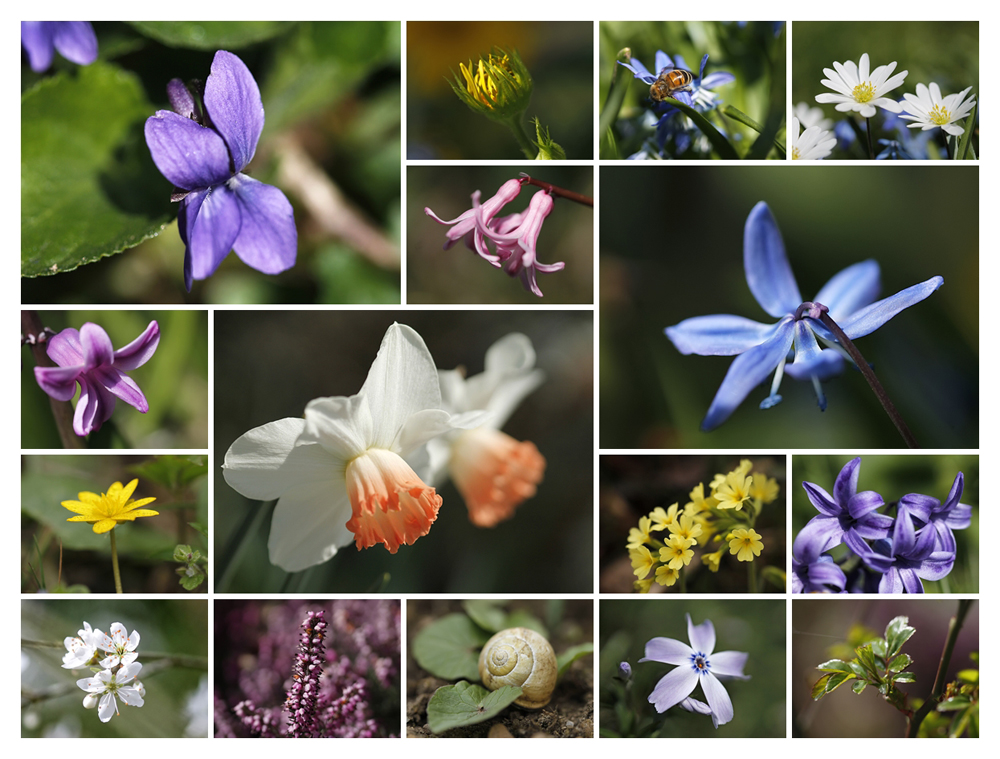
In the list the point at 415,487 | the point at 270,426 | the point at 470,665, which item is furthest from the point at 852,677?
the point at 270,426

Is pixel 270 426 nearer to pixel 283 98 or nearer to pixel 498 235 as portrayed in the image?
pixel 498 235

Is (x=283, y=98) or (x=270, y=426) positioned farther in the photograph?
(x=283, y=98)

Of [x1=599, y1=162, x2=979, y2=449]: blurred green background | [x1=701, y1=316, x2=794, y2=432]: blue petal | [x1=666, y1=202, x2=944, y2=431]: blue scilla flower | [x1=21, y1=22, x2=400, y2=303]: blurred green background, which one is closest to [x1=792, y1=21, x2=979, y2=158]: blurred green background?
[x1=599, y1=162, x2=979, y2=449]: blurred green background

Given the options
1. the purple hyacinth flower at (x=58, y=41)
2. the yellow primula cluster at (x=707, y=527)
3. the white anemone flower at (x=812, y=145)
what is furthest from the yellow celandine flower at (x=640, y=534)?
the purple hyacinth flower at (x=58, y=41)

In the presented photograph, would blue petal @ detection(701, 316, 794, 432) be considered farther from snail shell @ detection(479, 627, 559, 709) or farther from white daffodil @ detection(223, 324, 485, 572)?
snail shell @ detection(479, 627, 559, 709)

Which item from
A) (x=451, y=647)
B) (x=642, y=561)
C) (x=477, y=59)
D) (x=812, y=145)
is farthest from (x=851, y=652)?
(x=477, y=59)
